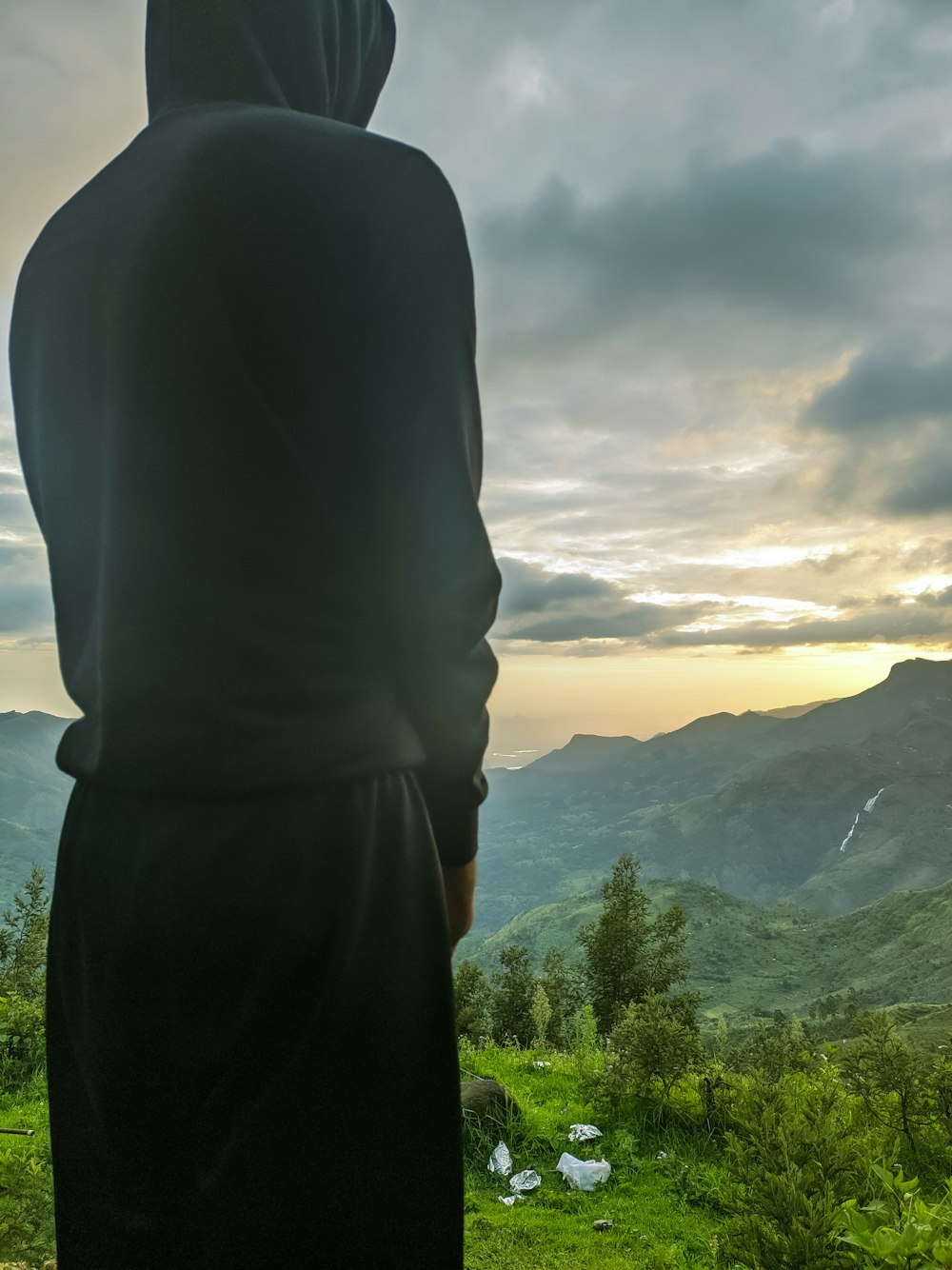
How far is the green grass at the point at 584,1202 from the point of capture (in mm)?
4402

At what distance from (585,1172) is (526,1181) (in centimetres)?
37

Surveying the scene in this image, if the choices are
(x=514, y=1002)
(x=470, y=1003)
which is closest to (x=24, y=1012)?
(x=470, y=1003)

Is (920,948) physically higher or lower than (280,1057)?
lower

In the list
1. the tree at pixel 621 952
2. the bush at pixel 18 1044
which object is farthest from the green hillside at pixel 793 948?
the bush at pixel 18 1044

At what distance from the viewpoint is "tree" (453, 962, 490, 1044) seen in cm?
1008

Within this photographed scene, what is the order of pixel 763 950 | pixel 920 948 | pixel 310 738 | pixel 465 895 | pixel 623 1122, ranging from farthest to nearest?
pixel 763 950, pixel 920 948, pixel 623 1122, pixel 465 895, pixel 310 738

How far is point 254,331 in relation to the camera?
1094mm

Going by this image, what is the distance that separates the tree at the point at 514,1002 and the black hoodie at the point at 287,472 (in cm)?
1763

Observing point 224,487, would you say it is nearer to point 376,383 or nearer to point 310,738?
point 376,383

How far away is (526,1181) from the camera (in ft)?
17.4

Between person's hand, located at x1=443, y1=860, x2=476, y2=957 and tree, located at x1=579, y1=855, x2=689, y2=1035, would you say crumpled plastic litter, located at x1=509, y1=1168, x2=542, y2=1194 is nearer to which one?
person's hand, located at x1=443, y1=860, x2=476, y2=957

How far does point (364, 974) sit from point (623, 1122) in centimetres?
585

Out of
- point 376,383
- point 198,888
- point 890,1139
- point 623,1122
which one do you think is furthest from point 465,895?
point 623,1122

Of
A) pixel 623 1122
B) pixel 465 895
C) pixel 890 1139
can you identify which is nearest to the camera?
pixel 465 895
